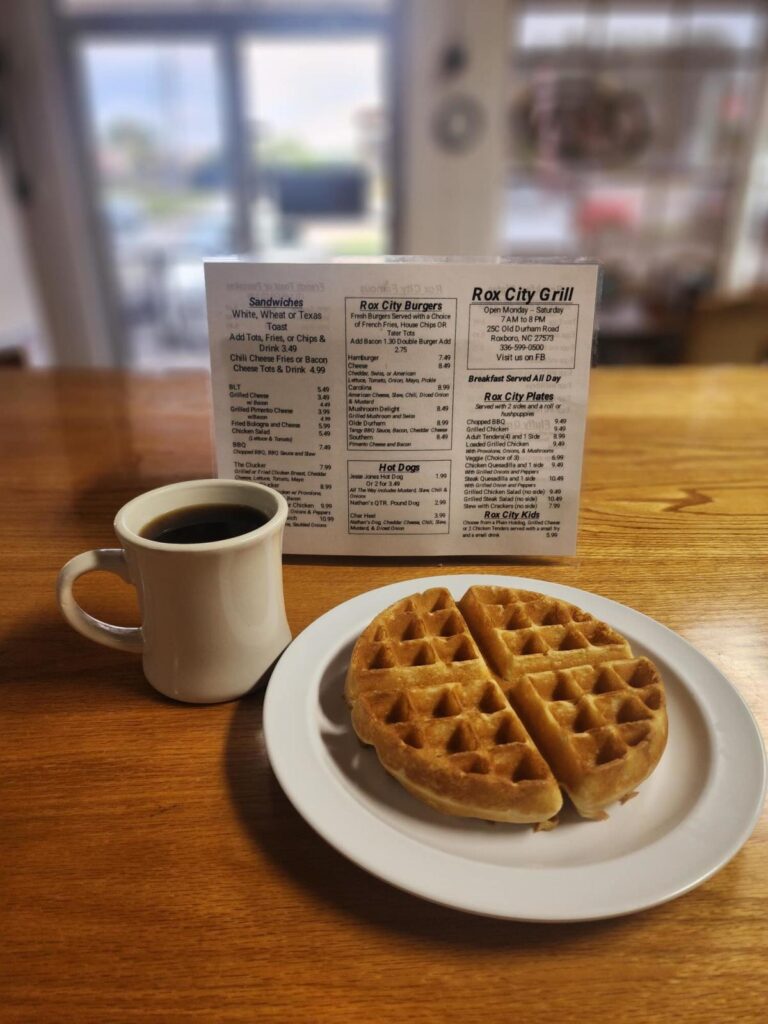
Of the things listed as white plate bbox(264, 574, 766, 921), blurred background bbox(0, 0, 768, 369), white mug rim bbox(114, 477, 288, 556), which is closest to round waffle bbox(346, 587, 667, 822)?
white plate bbox(264, 574, 766, 921)

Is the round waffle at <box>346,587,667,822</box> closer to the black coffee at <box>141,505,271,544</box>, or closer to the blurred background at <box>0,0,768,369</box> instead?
the black coffee at <box>141,505,271,544</box>

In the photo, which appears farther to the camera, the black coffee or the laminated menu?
the laminated menu

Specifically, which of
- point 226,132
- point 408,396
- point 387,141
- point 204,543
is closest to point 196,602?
point 204,543

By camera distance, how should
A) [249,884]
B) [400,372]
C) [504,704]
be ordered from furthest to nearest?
[400,372]
[504,704]
[249,884]

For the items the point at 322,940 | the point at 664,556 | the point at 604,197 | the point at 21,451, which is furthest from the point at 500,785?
the point at 604,197

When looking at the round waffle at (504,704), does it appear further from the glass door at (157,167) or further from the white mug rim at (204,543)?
the glass door at (157,167)

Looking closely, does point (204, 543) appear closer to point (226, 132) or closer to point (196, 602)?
point (196, 602)

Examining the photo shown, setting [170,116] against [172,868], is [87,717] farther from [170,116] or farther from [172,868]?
[170,116]
